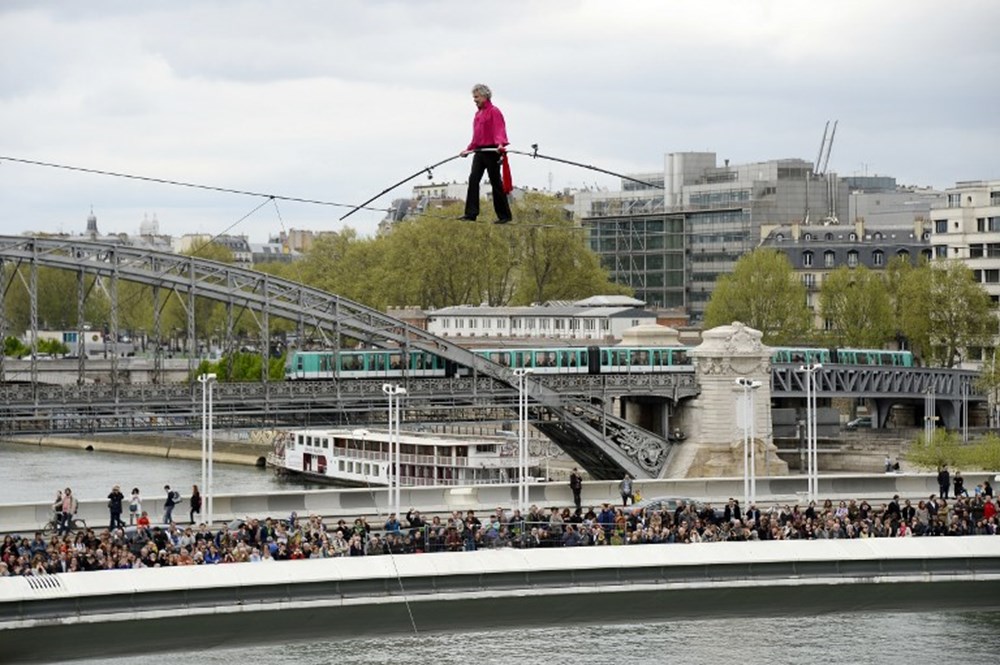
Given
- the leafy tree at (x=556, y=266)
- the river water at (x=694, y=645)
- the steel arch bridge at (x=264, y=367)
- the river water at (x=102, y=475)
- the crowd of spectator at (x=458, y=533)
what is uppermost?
the leafy tree at (x=556, y=266)

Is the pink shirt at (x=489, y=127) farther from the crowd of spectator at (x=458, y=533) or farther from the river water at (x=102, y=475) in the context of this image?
the river water at (x=102, y=475)

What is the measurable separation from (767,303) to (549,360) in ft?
67.7

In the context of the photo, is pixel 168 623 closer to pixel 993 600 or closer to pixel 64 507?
pixel 64 507

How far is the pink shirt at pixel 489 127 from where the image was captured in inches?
803

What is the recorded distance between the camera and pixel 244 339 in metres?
149

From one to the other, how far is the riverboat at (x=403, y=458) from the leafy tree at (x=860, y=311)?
18.4 metres


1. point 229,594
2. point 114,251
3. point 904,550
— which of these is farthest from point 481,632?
point 114,251

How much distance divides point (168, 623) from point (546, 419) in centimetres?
3843

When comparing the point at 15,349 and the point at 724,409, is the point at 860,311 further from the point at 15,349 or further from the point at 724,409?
the point at 15,349

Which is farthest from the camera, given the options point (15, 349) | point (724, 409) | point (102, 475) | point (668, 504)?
point (15, 349)

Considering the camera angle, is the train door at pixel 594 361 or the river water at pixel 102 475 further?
the train door at pixel 594 361

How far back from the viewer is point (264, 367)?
65.1 meters

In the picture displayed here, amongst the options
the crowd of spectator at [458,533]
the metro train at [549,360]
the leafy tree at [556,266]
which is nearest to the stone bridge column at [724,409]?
the metro train at [549,360]

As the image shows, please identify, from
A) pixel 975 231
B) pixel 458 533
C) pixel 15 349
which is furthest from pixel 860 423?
pixel 458 533
